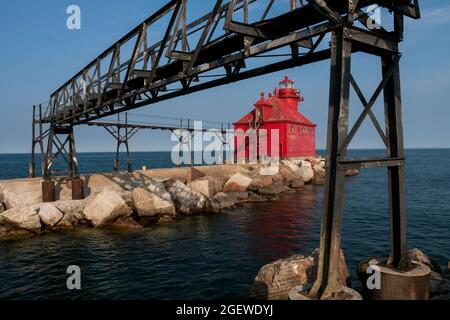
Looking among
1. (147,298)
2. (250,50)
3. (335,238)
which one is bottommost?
(147,298)

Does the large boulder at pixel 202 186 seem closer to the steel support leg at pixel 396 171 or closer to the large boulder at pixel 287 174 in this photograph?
the large boulder at pixel 287 174

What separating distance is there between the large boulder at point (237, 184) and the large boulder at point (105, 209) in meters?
10.7

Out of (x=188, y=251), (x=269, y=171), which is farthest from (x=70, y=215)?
(x=269, y=171)

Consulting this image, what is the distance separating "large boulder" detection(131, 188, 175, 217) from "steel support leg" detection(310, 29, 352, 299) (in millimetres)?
13446

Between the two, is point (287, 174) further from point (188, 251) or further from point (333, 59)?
point (333, 59)

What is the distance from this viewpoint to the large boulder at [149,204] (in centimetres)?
1816

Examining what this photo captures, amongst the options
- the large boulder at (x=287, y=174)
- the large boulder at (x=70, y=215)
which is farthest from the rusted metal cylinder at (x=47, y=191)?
the large boulder at (x=287, y=174)

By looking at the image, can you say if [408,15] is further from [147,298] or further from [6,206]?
[6,206]

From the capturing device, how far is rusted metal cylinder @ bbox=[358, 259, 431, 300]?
6.55 m

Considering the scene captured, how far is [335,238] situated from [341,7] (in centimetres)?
436

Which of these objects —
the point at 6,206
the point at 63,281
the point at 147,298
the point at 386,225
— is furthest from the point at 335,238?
the point at 6,206

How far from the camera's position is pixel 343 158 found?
19.1ft

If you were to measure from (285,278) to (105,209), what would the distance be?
11.3 meters

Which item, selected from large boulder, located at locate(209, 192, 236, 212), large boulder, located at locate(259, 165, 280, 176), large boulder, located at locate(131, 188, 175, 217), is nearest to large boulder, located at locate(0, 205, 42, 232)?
large boulder, located at locate(131, 188, 175, 217)
